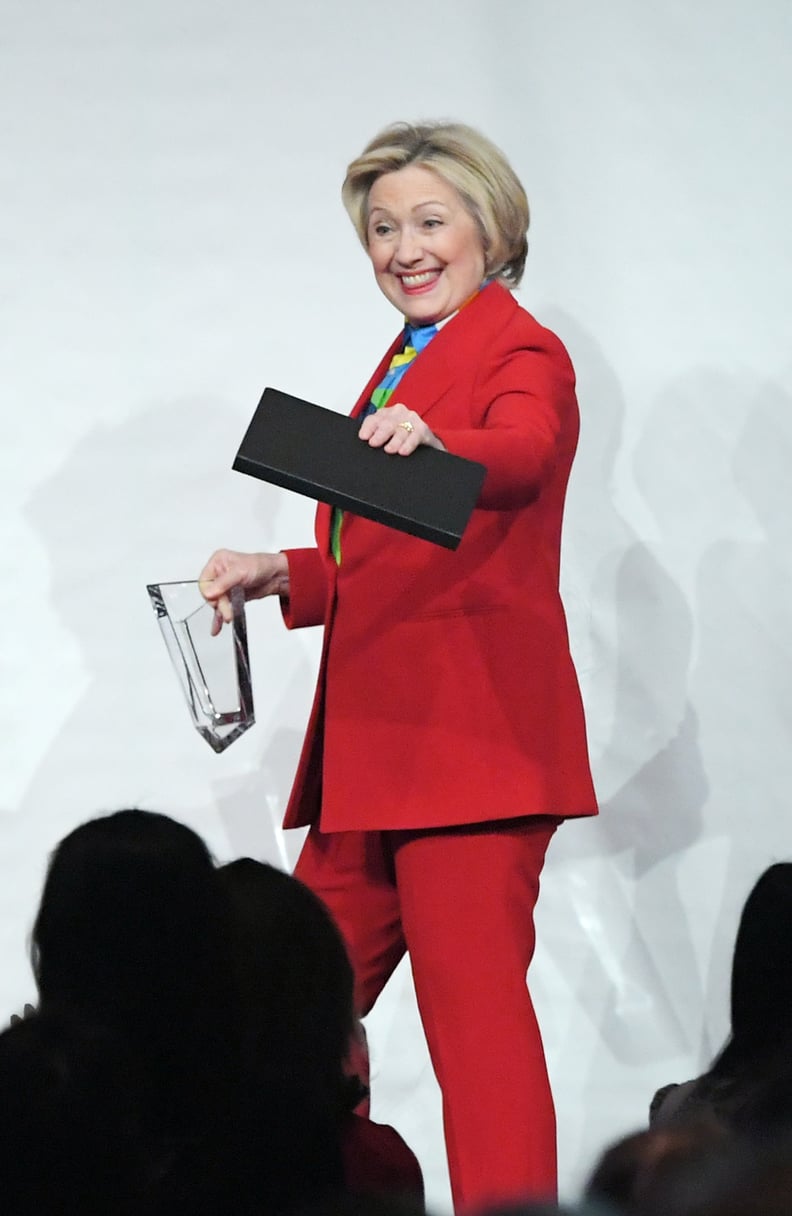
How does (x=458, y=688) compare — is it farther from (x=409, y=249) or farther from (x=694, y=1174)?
(x=694, y=1174)

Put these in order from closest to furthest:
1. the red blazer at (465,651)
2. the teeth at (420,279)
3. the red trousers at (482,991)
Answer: the red trousers at (482,991)
the red blazer at (465,651)
the teeth at (420,279)

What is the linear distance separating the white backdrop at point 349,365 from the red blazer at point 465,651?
0.88 meters

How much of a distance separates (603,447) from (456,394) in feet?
3.29

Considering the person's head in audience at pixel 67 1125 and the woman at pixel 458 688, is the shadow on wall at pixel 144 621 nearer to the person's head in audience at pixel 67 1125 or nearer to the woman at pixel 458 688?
the woman at pixel 458 688

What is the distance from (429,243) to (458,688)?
0.46 metres

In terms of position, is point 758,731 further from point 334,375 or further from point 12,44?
point 12,44

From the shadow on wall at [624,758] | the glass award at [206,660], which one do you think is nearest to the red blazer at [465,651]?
the glass award at [206,660]

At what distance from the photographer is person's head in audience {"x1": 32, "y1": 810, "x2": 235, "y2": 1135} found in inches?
48.8

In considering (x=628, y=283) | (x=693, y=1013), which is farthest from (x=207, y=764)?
(x=628, y=283)

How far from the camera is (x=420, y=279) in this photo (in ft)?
6.18

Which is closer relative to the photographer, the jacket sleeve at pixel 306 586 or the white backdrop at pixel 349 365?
the jacket sleeve at pixel 306 586

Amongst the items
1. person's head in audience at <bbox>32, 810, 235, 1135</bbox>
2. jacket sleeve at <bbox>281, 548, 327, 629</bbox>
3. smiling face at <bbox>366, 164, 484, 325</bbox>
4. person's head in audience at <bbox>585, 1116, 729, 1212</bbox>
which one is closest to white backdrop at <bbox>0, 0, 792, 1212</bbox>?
jacket sleeve at <bbox>281, 548, 327, 629</bbox>

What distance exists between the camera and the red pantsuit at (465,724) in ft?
5.65

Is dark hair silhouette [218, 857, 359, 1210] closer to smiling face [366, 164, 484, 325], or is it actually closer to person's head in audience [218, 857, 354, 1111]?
person's head in audience [218, 857, 354, 1111]
